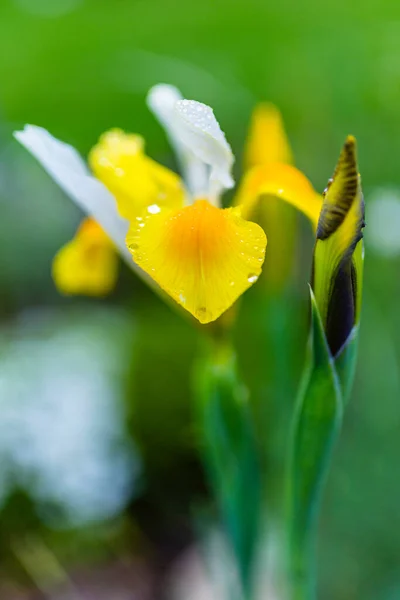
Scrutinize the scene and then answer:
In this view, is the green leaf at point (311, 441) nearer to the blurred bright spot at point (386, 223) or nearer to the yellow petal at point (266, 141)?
the yellow petal at point (266, 141)

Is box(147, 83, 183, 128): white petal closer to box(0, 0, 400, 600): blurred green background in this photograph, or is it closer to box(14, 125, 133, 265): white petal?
box(14, 125, 133, 265): white petal

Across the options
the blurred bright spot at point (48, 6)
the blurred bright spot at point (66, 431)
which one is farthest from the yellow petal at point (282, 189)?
the blurred bright spot at point (48, 6)

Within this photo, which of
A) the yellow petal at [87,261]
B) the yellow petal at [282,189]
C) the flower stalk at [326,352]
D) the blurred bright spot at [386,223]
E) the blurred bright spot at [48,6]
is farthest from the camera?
the blurred bright spot at [48,6]

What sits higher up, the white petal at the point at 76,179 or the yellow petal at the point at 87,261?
the white petal at the point at 76,179

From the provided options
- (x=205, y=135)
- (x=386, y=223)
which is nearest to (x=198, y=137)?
(x=205, y=135)

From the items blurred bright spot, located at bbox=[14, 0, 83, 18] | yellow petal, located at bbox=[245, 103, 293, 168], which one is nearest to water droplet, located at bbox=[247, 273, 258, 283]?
yellow petal, located at bbox=[245, 103, 293, 168]

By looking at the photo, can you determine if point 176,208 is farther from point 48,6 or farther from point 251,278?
point 48,6

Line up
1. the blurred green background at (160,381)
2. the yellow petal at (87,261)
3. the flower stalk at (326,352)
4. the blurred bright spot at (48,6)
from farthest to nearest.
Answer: the blurred bright spot at (48,6) < the blurred green background at (160,381) < the yellow petal at (87,261) < the flower stalk at (326,352)

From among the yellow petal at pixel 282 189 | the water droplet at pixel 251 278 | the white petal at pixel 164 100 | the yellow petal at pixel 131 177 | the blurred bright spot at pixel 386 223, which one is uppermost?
the white petal at pixel 164 100

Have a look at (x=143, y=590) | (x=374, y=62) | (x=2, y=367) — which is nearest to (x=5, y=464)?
(x=2, y=367)
